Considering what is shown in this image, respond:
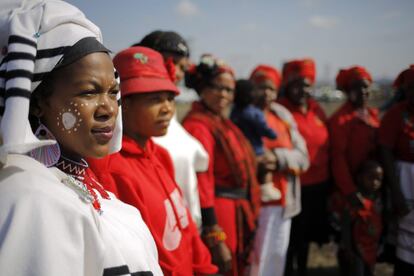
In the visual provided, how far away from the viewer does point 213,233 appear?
2.74 metres

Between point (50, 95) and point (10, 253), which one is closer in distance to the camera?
point (10, 253)

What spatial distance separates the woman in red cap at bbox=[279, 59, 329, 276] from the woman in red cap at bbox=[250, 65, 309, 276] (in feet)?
0.87

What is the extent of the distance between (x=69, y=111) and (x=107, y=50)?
258mm

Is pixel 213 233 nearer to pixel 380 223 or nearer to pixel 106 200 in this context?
pixel 106 200


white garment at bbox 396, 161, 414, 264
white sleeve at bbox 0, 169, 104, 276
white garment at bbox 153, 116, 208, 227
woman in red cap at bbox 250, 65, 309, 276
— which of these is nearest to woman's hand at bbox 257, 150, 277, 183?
woman in red cap at bbox 250, 65, 309, 276

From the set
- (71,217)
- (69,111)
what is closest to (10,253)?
(71,217)

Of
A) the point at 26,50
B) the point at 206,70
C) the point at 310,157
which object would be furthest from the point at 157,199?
the point at 310,157

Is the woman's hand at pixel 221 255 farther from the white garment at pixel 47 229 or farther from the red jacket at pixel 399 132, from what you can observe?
the red jacket at pixel 399 132

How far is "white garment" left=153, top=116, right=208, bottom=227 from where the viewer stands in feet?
8.55

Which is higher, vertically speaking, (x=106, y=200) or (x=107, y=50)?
(x=107, y=50)

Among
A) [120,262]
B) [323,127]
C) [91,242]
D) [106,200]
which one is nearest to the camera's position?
[91,242]

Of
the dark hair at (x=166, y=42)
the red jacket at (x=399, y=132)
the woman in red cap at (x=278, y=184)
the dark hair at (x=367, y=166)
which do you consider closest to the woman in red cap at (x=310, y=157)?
the woman in red cap at (x=278, y=184)

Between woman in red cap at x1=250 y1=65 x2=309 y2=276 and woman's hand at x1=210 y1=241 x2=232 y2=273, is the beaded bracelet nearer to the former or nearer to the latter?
woman's hand at x1=210 y1=241 x2=232 y2=273

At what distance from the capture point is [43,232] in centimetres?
93
